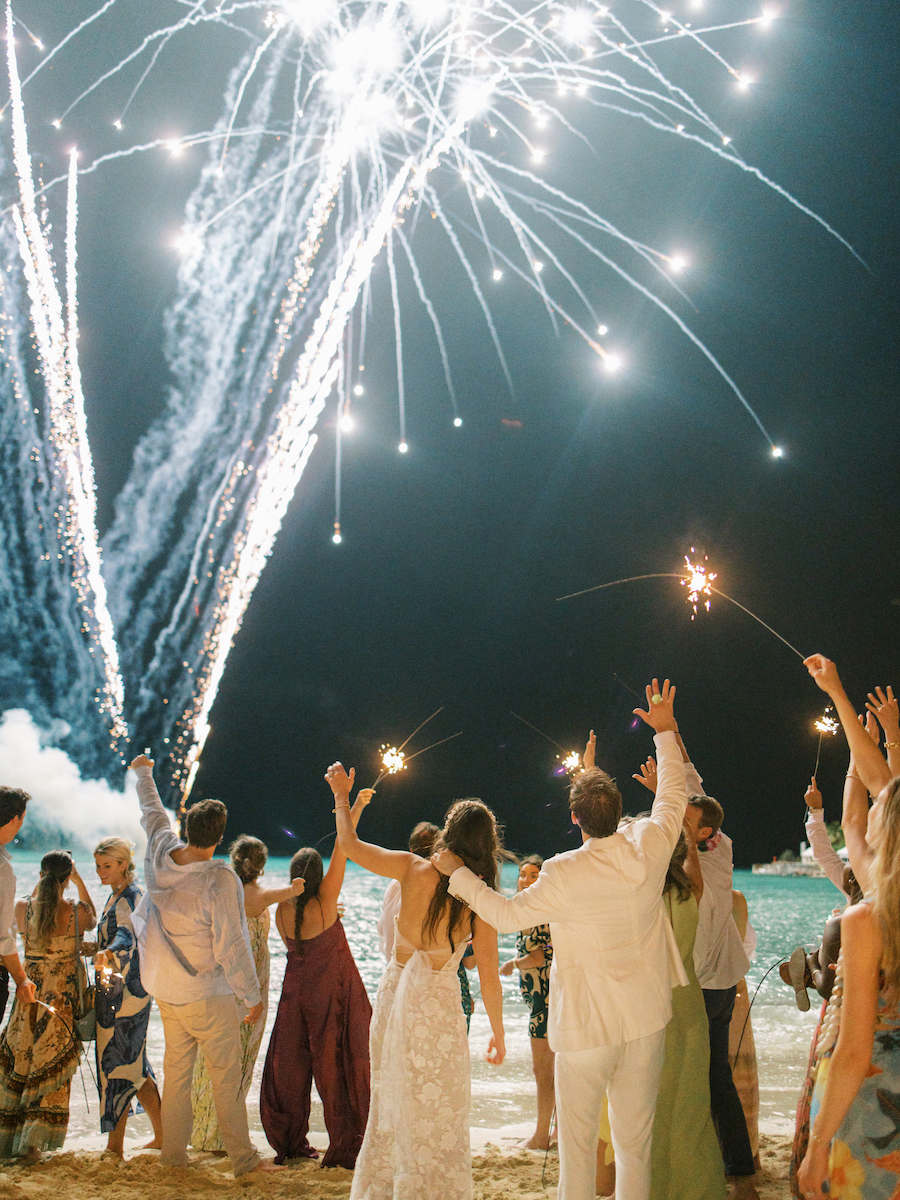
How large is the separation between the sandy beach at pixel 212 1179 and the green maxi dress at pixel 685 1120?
91cm

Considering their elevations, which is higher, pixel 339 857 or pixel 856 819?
pixel 856 819

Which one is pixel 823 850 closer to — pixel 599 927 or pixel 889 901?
pixel 599 927

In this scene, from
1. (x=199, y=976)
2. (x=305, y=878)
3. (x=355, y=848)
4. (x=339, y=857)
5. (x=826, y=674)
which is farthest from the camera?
(x=305, y=878)

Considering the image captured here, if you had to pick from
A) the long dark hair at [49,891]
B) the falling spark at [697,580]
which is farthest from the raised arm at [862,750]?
the long dark hair at [49,891]

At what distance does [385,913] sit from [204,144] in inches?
630

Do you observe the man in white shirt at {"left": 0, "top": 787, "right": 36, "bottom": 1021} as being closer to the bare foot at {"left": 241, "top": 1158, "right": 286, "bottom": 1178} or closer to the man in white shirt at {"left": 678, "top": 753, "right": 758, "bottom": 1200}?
the bare foot at {"left": 241, "top": 1158, "right": 286, "bottom": 1178}

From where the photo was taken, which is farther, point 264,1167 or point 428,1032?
point 264,1167

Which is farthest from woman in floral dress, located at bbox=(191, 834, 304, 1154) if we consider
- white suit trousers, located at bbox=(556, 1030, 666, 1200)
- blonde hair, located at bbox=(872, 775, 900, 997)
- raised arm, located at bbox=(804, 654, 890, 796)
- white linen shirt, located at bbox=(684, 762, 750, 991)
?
blonde hair, located at bbox=(872, 775, 900, 997)

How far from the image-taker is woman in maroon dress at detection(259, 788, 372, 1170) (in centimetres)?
495

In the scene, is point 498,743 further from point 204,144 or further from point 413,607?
point 204,144

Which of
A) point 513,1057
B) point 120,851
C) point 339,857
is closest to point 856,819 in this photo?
point 339,857

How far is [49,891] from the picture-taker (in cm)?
512

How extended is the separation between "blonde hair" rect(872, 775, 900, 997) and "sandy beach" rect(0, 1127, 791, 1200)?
2.94 metres

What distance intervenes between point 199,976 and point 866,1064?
11.6 feet
